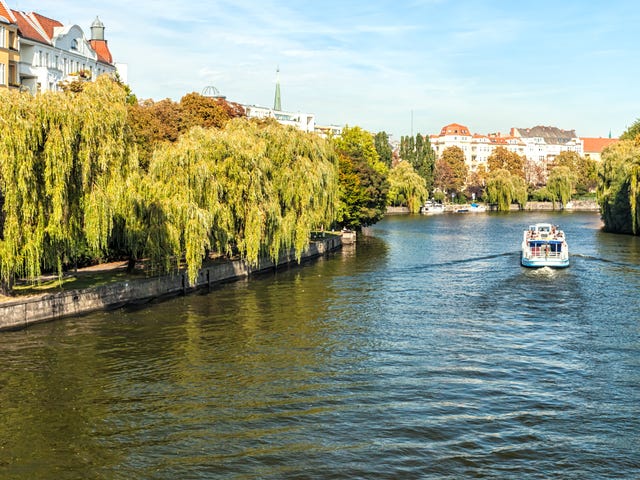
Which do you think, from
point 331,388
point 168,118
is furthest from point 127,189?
point 168,118

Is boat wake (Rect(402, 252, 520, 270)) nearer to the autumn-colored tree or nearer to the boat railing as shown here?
the boat railing

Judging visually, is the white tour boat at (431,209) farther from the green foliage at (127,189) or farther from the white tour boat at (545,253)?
the green foliage at (127,189)

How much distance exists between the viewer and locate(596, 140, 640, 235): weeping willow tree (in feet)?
259

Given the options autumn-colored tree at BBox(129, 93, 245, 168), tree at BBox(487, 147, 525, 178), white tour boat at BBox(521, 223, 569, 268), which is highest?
tree at BBox(487, 147, 525, 178)

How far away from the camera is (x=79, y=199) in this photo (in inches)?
1304

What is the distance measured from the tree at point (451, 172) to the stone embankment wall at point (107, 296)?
137m

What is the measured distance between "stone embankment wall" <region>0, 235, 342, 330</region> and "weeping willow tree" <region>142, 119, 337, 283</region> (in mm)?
1434

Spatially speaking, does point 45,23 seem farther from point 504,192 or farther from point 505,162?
point 505,162

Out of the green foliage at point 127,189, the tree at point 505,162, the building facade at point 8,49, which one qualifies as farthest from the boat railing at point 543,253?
the tree at point 505,162

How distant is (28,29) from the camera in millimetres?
70438

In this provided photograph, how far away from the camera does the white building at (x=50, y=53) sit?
228 ft

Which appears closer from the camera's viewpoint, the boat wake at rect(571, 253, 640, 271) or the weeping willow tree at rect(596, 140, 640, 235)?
the boat wake at rect(571, 253, 640, 271)

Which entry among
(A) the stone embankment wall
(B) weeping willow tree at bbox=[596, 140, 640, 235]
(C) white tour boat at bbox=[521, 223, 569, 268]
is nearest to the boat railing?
(C) white tour boat at bbox=[521, 223, 569, 268]

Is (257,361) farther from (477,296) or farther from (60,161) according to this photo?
(477,296)
